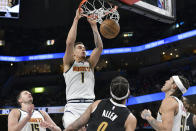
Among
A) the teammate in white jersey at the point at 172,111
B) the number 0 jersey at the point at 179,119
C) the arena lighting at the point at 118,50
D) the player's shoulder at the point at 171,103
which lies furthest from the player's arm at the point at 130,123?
the arena lighting at the point at 118,50

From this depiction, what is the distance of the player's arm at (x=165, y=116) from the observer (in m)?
3.95

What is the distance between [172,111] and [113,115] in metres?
1.20

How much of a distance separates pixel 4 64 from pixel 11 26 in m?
3.38

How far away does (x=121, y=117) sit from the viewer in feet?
10.5

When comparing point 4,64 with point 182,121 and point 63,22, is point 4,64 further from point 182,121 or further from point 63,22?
point 182,121

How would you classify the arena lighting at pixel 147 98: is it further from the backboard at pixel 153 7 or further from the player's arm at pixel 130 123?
the player's arm at pixel 130 123

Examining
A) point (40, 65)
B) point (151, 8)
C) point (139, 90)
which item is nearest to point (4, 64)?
point (40, 65)

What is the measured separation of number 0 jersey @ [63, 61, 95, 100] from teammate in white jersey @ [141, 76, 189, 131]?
1.25 metres

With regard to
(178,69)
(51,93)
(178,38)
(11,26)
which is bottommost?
(51,93)

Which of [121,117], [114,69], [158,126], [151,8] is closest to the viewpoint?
[121,117]

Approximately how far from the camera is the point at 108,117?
3209 millimetres

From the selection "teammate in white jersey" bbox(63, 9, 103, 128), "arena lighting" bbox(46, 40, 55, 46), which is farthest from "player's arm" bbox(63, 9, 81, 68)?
"arena lighting" bbox(46, 40, 55, 46)

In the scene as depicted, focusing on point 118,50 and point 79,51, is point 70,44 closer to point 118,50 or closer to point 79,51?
point 79,51

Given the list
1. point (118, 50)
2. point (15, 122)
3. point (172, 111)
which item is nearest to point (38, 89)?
point (118, 50)
